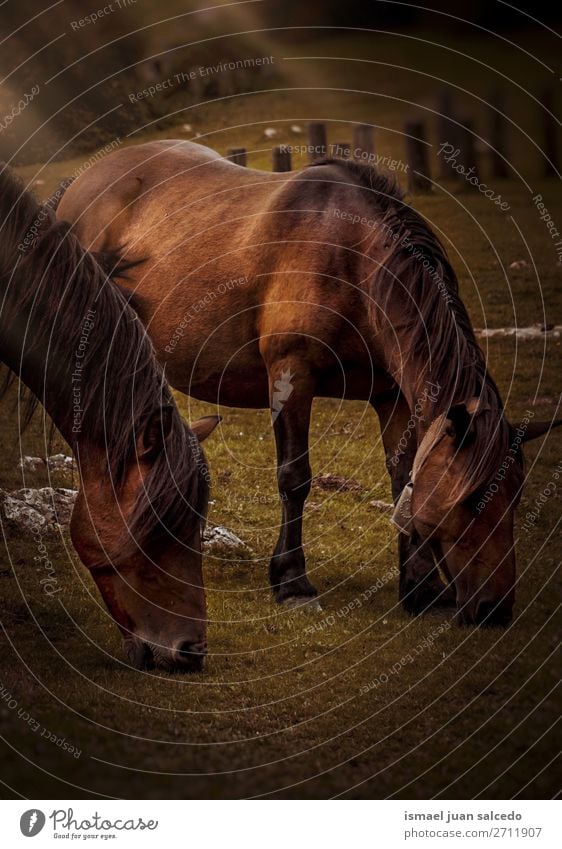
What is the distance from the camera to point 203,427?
6.90 meters

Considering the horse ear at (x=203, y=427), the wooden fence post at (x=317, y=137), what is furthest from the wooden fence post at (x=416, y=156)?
the horse ear at (x=203, y=427)

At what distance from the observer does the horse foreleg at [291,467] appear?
337 inches

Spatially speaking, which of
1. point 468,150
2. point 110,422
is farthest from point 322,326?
point 468,150

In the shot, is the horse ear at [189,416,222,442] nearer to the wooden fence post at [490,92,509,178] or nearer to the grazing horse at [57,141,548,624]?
the grazing horse at [57,141,548,624]

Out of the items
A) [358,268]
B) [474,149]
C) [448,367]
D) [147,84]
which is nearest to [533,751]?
[448,367]

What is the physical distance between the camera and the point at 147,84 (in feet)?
52.2

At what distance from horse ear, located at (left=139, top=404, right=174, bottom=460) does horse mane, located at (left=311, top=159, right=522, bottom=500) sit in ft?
6.22

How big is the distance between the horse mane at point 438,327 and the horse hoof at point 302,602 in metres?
1.90

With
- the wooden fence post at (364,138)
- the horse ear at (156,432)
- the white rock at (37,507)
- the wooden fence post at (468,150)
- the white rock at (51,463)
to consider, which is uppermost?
the wooden fence post at (468,150)

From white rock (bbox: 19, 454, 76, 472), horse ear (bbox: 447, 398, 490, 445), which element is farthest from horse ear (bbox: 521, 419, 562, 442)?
white rock (bbox: 19, 454, 76, 472)

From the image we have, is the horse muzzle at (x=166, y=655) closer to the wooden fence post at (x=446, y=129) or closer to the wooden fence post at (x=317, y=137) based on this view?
the wooden fence post at (x=446, y=129)

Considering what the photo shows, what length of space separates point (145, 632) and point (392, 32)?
19.7 ft

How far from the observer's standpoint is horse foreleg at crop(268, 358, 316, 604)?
8.57 m
